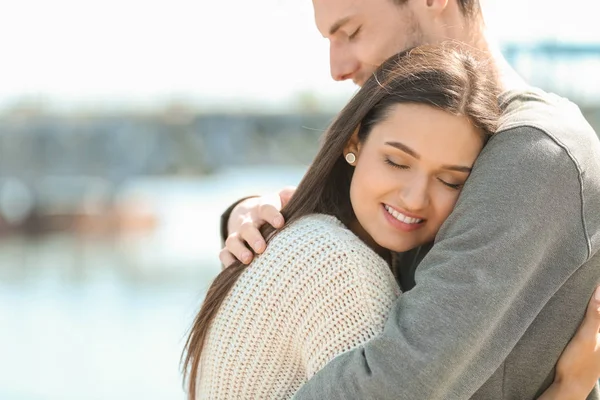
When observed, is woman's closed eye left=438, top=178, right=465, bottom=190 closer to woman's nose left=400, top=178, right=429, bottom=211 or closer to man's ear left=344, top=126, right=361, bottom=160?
woman's nose left=400, top=178, right=429, bottom=211

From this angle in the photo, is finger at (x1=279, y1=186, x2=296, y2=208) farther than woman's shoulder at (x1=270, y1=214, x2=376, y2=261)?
Yes

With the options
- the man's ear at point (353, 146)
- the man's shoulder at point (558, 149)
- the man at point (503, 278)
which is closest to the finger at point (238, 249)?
the man at point (503, 278)

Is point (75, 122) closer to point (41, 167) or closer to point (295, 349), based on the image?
point (41, 167)

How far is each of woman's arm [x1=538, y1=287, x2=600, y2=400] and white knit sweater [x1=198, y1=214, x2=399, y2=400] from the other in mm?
335

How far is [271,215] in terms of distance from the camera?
185 centimetres

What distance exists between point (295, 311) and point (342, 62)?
750mm

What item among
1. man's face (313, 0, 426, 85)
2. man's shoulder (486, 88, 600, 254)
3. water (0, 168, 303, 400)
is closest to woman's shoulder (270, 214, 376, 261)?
man's shoulder (486, 88, 600, 254)

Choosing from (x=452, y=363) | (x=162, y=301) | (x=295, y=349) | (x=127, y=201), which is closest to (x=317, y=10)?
(x=295, y=349)

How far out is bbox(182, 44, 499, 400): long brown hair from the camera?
1.75 metres

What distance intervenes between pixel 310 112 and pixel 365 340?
701 inches

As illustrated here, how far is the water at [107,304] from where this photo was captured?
662cm

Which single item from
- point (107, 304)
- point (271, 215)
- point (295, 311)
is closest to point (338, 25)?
point (271, 215)

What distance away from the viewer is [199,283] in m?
11.8

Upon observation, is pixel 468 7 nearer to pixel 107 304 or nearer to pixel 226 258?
pixel 226 258
